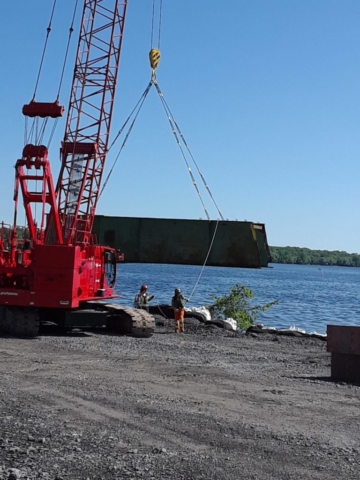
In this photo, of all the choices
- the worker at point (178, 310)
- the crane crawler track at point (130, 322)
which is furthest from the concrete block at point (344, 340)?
the worker at point (178, 310)

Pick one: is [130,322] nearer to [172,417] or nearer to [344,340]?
[344,340]

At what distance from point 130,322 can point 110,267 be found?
2313 mm

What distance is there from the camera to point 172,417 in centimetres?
1013

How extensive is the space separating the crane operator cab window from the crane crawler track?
0.80 meters

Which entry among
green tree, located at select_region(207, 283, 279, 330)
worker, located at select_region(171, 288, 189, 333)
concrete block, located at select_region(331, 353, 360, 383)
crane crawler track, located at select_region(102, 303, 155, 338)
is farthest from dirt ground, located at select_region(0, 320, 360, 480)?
green tree, located at select_region(207, 283, 279, 330)

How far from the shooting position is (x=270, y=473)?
777 centimetres

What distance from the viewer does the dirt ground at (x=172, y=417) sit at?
7906 mm

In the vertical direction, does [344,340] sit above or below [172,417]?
above

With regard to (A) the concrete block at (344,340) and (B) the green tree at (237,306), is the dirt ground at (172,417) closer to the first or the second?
(A) the concrete block at (344,340)

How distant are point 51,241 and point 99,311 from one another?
3637 mm

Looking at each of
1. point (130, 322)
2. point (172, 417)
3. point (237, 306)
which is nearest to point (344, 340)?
point (172, 417)

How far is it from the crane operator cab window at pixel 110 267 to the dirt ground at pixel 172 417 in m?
6.25

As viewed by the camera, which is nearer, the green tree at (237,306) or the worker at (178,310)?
the worker at (178,310)

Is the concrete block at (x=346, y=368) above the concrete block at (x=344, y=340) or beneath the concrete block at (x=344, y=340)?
beneath
